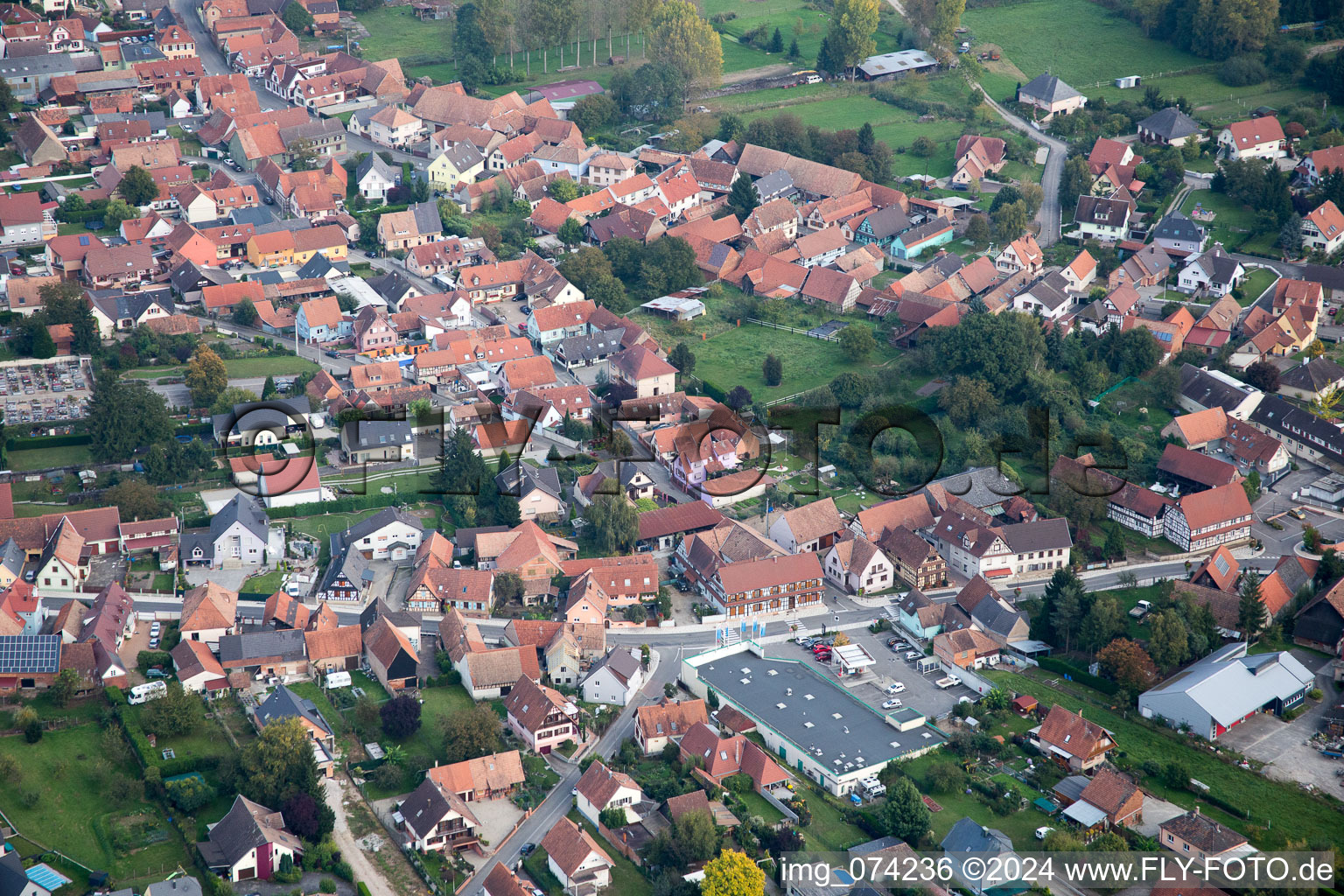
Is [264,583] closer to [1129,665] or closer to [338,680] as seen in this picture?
[338,680]

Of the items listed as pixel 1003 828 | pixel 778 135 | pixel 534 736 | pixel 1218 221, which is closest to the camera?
pixel 1003 828

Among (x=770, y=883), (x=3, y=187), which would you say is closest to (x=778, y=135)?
(x=3, y=187)

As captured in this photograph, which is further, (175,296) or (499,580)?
(175,296)

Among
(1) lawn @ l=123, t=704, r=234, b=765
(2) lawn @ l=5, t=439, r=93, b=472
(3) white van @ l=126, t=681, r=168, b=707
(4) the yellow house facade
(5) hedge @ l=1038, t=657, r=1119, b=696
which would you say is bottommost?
(5) hedge @ l=1038, t=657, r=1119, b=696

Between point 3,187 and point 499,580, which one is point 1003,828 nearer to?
point 499,580

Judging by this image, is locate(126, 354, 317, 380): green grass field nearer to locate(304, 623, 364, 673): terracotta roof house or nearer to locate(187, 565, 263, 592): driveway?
locate(187, 565, 263, 592): driveway

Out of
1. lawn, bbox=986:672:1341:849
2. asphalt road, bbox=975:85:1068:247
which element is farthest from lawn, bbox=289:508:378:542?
asphalt road, bbox=975:85:1068:247

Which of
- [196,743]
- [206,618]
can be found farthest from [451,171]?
[196,743]
